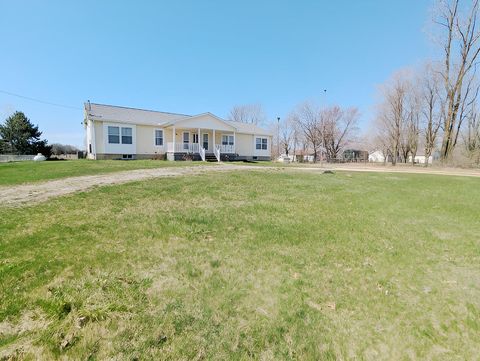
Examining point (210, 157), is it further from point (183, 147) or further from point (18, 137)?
point (18, 137)

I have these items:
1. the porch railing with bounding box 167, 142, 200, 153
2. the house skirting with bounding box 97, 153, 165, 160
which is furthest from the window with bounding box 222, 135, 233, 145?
the house skirting with bounding box 97, 153, 165, 160

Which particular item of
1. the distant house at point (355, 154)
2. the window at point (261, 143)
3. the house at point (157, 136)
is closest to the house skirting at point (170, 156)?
the house at point (157, 136)

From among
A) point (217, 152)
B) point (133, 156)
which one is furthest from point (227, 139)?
point (133, 156)

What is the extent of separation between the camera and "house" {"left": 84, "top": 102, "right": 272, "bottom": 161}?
20391mm

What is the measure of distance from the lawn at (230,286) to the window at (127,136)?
17.4 m

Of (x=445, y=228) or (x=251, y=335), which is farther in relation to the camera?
(x=445, y=228)

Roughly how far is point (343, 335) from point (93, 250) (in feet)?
10.3

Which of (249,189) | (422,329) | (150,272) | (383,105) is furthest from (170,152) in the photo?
(383,105)

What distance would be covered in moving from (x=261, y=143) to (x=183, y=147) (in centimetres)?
1067

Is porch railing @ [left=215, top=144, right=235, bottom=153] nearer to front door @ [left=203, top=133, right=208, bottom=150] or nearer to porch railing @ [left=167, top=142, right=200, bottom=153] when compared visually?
front door @ [left=203, top=133, right=208, bottom=150]

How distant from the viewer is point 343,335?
2.24 meters

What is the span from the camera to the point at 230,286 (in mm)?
2822

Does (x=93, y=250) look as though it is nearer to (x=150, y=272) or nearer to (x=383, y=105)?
(x=150, y=272)

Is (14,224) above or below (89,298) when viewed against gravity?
above
